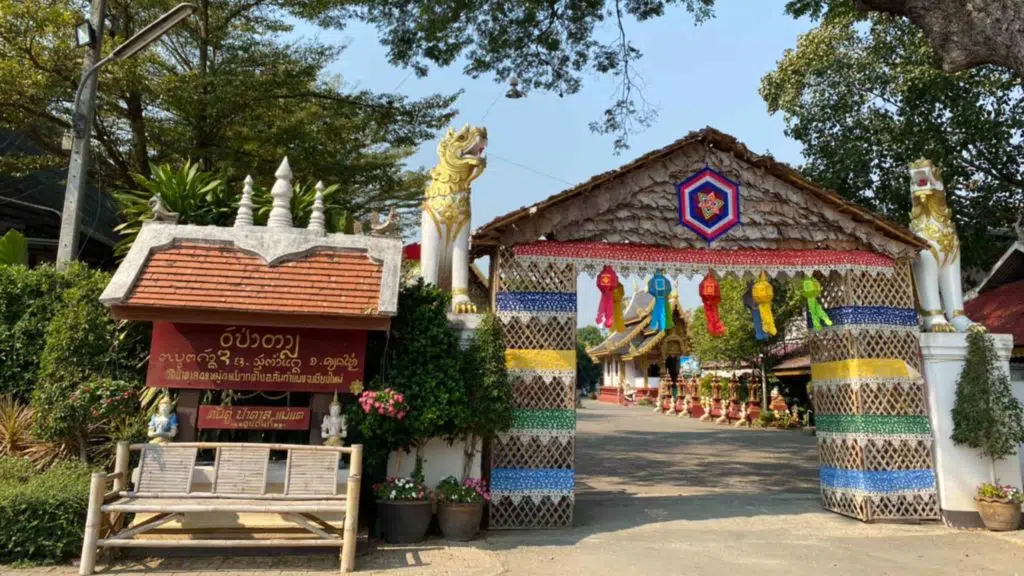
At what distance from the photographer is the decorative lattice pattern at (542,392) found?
7359mm

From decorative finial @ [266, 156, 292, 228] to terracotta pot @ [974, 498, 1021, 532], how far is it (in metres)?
8.84

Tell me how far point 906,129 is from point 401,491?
11534 millimetres

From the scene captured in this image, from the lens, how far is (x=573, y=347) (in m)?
7.55

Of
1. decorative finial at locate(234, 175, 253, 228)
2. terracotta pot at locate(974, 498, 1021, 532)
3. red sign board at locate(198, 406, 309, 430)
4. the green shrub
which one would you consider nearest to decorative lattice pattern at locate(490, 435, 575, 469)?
red sign board at locate(198, 406, 309, 430)

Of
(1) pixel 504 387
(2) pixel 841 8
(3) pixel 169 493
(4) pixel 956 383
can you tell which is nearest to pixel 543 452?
(1) pixel 504 387

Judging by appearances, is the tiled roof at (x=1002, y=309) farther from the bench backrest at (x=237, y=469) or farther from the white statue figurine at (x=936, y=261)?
the bench backrest at (x=237, y=469)

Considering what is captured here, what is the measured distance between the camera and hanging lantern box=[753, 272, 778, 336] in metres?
8.06

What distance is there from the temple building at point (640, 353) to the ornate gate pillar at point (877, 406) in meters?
24.2

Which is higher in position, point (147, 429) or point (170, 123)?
point (170, 123)

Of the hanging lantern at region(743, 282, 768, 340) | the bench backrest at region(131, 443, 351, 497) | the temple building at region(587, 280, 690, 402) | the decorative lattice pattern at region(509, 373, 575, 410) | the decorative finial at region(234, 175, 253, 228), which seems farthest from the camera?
the temple building at region(587, 280, 690, 402)

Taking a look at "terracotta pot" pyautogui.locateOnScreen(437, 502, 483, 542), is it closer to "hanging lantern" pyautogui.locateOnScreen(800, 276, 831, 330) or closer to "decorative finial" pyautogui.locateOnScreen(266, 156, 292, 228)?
"decorative finial" pyautogui.locateOnScreen(266, 156, 292, 228)

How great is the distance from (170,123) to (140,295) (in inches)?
334

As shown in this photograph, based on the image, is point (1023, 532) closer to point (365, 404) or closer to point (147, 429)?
point (365, 404)

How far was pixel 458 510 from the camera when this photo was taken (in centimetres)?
652
